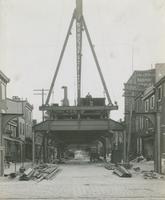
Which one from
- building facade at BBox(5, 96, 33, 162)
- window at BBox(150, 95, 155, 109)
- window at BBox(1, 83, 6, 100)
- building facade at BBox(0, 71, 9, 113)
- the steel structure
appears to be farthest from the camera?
building facade at BBox(5, 96, 33, 162)

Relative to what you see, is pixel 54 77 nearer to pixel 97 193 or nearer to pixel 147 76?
pixel 147 76

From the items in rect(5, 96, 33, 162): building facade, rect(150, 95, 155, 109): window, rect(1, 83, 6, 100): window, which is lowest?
rect(5, 96, 33, 162): building facade

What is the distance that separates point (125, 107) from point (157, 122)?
4409 centimetres

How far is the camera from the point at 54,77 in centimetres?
4559

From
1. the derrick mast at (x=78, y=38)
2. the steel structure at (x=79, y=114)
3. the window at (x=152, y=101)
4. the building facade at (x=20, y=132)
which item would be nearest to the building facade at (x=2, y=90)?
the steel structure at (x=79, y=114)

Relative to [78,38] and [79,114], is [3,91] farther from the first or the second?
[78,38]

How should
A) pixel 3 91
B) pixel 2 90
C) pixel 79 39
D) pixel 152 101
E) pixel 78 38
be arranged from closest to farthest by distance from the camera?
1. pixel 2 90
2. pixel 3 91
3. pixel 152 101
4. pixel 79 39
5. pixel 78 38

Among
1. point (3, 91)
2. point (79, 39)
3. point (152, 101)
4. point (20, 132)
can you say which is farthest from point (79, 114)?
point (20, 132)

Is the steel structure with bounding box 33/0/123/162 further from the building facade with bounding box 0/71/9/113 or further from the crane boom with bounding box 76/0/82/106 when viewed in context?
the building facade with bounding box 0/71/9/113

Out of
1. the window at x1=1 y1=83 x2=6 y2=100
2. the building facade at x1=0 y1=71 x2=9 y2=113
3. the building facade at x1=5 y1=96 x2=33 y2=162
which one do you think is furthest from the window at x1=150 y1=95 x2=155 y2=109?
the building facade at x1=5 y1=96 x2=33 y2=162

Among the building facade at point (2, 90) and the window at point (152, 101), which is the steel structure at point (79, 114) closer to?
the building facade at point (2, 90)

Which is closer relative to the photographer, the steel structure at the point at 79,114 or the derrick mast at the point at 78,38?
the steel structure at the point at 79,114

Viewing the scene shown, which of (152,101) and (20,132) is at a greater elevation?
(152,101)

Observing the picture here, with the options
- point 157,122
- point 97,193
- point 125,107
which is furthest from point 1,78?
point 125,107
